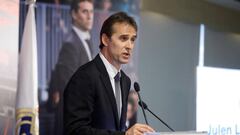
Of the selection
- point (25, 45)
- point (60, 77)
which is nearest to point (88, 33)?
point (60, 77)

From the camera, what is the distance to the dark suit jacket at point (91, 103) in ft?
6.37

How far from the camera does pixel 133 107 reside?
398 cm

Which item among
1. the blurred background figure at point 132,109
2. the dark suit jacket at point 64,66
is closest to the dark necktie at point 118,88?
the dark suit jacket at point 64,66

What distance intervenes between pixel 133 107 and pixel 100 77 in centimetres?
195

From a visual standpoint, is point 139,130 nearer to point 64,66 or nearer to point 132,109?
point 64,66

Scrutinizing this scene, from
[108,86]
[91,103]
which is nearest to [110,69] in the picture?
[108,86]

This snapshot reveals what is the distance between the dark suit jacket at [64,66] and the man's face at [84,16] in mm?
102

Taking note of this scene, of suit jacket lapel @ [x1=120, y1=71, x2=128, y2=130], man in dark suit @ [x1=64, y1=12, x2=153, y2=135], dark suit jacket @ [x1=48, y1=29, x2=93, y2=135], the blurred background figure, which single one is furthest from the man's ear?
the blurred background figure

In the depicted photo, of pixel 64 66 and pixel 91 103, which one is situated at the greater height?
pixel 64 66

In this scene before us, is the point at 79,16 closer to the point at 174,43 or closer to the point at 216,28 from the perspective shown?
the point at 174,43

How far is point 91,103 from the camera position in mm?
2002

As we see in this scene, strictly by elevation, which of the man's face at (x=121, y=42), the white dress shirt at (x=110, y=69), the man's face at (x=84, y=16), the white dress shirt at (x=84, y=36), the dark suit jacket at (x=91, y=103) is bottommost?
the dark suit jacket at (x=91, y=103)

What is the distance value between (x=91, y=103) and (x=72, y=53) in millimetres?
1615

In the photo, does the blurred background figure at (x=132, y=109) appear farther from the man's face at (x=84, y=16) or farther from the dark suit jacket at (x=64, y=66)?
the man's face at (x=84, y=16)
